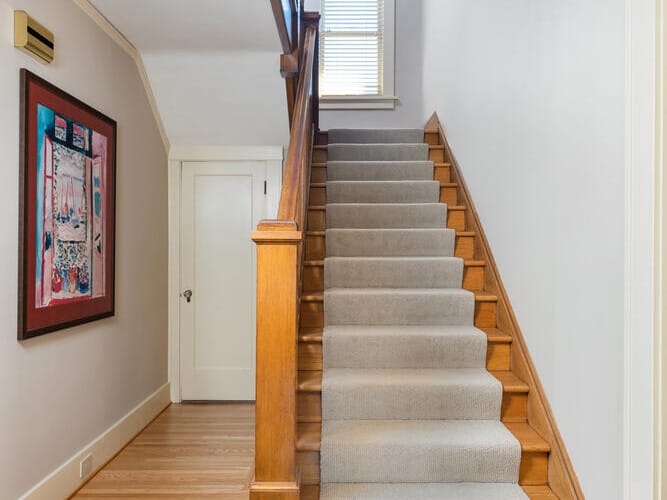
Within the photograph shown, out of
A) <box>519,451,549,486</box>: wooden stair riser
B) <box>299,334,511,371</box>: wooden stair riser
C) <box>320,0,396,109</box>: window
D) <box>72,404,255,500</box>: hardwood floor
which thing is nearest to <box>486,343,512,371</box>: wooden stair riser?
<box>299,334,511,371</box>: wooden stair riser

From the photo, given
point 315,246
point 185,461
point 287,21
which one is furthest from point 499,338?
point 287,21

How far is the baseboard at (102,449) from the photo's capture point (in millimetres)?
2227

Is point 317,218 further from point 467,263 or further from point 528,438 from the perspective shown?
point 528,438

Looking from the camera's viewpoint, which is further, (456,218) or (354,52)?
(354,52)

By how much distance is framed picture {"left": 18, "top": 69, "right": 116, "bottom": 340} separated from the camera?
2074mm

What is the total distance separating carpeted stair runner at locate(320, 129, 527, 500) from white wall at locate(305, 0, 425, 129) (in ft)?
5.83

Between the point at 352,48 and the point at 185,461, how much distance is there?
4147 millimetres

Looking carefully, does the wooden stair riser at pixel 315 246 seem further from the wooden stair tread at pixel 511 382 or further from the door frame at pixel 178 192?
the wooden stair tread at pixel 511 382

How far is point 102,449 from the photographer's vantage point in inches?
107

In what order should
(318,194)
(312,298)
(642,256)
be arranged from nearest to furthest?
(642,256) < (312,298) < (318,194)

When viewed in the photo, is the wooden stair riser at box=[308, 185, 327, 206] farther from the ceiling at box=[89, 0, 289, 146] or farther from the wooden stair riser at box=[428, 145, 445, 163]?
the wooden stair riser at box=[428, 145, 445, 163]

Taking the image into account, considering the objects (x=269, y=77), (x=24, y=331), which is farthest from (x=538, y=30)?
(x=24, y=331)

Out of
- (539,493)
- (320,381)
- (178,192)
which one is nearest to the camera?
(539,493)

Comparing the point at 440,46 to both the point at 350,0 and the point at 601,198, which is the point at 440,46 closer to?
the point at 350,0
